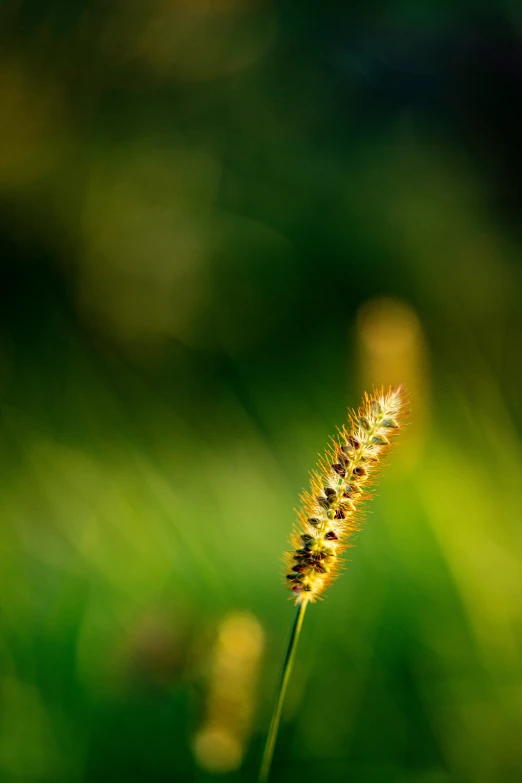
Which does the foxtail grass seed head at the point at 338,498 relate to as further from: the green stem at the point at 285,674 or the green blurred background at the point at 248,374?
the green blurred background at the point at 248,374

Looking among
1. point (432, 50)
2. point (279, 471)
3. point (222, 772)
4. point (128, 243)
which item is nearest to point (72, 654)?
point (222, 772)

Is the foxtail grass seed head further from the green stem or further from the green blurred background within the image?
the green blurred background

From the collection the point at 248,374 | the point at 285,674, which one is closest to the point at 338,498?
the point at 285,674

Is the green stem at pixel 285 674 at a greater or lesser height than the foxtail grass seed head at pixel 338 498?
→ lesser

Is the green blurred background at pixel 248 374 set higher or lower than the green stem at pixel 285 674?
higher

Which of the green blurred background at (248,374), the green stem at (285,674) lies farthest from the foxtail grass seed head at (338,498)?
the green blurred background at (248,374)

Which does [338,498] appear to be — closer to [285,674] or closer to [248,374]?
[285,674]

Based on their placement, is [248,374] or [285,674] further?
[248,374]

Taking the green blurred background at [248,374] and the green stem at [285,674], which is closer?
the green stem at [285,674]
